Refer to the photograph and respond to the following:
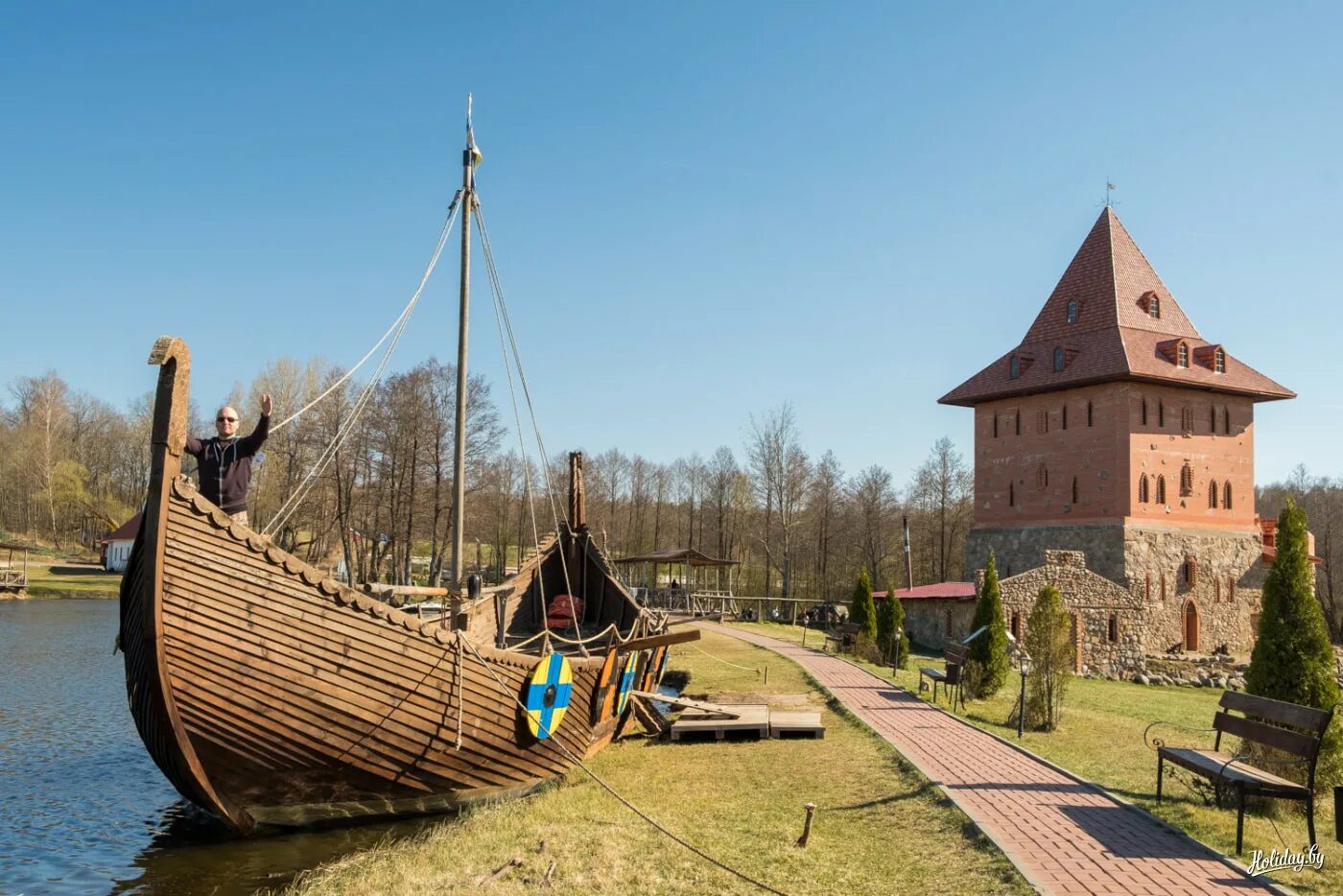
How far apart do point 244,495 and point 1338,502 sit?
63.3 m

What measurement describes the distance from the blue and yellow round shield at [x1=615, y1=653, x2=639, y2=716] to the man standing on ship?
5430 mm

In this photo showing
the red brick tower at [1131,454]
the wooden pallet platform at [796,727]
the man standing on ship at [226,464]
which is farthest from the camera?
the red brick tower at [1131,454]

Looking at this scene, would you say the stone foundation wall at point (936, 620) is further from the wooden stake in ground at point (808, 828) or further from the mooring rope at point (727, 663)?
the wooden stake in ground at point (808, 828)

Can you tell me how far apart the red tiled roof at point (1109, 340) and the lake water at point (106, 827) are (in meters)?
28.6

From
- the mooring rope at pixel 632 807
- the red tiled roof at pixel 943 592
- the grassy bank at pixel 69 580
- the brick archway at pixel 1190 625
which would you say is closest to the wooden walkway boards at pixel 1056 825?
the mooring rope at pixel 632 807

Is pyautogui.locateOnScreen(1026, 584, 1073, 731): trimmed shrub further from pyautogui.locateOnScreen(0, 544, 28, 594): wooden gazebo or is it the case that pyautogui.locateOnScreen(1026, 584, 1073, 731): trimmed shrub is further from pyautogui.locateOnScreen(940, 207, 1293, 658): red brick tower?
pyautogui.locateOnScreen(0, 544, 28, 594): wooden gazebo

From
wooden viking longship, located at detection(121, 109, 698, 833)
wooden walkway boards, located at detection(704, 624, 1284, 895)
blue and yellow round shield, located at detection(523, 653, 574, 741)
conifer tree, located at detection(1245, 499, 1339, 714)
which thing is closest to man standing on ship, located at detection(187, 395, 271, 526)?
wooden viking longship, located at detection(121, 109, 698, 833)

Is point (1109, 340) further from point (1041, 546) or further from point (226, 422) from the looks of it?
point (226, 422)

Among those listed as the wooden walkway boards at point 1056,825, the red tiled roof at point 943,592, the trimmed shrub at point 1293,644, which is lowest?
the wooden walkway boards at point 1056,825

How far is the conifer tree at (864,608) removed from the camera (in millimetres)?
24527

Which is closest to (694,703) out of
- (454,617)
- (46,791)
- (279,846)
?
(454,617)

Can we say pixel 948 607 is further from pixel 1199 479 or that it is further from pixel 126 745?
pixel 126 745

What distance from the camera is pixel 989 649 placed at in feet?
53.1

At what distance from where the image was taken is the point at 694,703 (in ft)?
40.6
